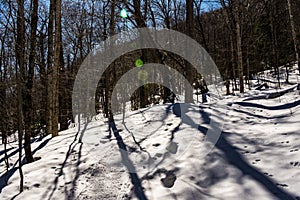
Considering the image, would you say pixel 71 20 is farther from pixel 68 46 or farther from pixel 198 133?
pixel 198 133

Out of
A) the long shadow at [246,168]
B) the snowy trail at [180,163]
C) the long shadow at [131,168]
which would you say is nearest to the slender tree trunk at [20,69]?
the snowy trail at [180,163]

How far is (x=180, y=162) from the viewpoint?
12.5 feet

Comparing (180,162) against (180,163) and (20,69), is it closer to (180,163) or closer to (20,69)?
(180,163)

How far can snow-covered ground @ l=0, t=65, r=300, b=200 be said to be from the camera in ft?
9.68

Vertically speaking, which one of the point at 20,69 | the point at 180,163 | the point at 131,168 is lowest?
the point at 131,168

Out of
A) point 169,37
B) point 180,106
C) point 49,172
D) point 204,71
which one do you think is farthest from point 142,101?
point 204,71

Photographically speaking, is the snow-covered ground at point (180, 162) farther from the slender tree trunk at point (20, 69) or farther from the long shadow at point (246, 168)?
the slender tree trunk at point (20, 69)

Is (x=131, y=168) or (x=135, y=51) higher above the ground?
(x=135, y=51)

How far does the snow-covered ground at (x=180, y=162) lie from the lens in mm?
2949

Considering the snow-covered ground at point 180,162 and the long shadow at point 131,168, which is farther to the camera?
the long shadow at point 131,168

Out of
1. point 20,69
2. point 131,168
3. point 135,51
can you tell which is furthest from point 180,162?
point 135,51

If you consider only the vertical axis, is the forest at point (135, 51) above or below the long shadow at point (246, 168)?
above

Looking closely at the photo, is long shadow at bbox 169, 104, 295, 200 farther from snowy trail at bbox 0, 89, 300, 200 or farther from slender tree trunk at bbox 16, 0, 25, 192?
slender tree trunk at bbox 16, 0, 25, 192

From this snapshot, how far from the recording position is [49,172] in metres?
4.16
